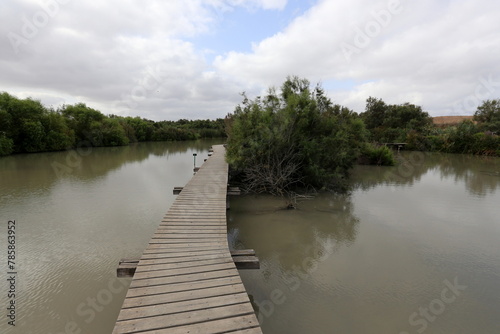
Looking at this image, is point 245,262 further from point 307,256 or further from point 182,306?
point 307,256

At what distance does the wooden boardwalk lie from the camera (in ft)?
7.47

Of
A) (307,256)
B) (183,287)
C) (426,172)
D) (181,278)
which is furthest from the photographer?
(426,172)

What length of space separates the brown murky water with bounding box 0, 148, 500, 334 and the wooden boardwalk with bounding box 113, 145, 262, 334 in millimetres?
890

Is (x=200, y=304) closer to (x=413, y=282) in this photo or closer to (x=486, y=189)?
(x=413, y=282)

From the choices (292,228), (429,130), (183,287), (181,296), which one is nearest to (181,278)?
(183,287)

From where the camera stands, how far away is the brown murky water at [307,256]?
3.41m

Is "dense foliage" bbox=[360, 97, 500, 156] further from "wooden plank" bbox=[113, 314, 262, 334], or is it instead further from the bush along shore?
"wooden plank" bbox=[113, 314, 262, 334]

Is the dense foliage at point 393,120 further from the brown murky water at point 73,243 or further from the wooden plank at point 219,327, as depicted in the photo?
the wooden plank at point 219,327

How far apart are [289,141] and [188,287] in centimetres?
731

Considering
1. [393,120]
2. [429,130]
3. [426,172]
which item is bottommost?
[426,172]

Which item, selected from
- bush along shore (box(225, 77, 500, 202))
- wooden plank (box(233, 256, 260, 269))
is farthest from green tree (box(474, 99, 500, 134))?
wooden plank (box(233, 256, 260, 269))

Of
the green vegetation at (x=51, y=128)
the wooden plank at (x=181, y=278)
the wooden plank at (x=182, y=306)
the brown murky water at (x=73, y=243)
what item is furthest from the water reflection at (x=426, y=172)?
the green vegetation at (x=51, y=128)

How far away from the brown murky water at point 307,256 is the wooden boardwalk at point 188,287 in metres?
0.89

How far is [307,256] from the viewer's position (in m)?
5.10
